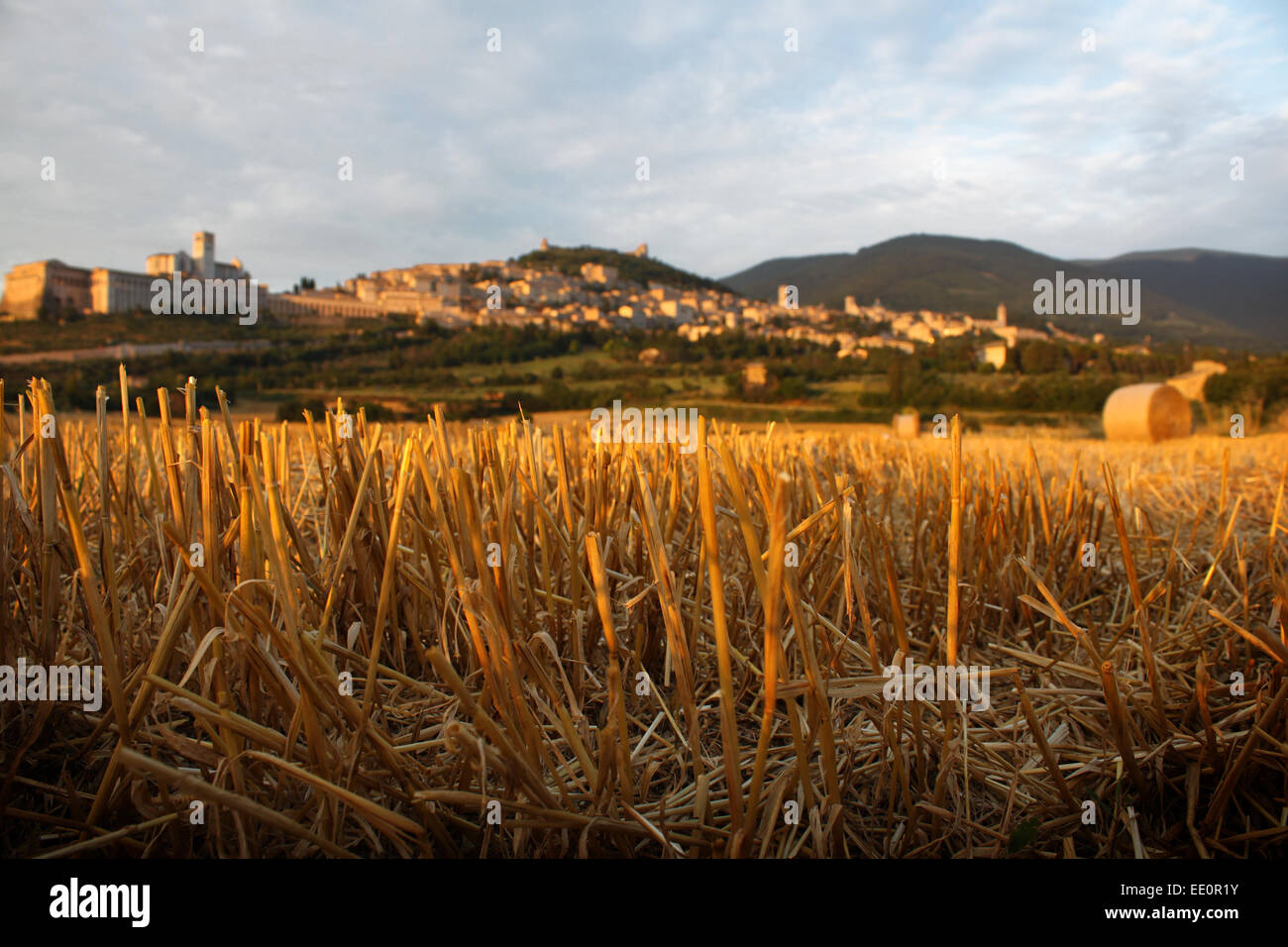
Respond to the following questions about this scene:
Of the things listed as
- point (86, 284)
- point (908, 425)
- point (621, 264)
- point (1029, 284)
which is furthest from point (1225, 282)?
point (86, 284)

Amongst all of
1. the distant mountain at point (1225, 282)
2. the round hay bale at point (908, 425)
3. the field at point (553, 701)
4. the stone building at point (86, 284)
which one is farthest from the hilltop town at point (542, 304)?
the distant mountain at point (1225, 282)

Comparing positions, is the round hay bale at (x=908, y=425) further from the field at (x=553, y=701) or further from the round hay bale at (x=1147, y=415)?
the field at (x=553, y=701)

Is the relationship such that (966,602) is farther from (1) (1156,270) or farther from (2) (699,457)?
(1) (1156,270)

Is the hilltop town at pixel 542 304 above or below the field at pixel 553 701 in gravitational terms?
above

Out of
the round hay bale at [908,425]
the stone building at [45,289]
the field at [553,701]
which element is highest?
the stone building at [45,289]

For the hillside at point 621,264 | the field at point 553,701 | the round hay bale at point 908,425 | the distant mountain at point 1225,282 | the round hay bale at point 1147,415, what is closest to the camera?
the field at point 553,701

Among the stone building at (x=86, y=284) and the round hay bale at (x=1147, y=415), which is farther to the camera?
the stone building at (x=86, y=284)
